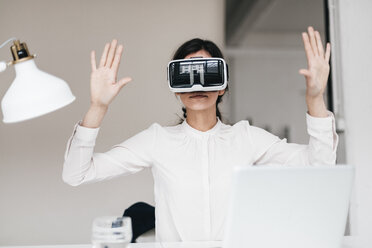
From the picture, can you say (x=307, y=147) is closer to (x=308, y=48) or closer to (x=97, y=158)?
(x=308, y=48)

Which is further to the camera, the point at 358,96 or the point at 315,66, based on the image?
the point at 358,96

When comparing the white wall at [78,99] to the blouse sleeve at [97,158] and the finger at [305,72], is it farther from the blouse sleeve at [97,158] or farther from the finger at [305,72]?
the finger at [305,72]

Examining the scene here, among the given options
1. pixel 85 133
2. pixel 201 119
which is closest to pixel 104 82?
pixel 85 133

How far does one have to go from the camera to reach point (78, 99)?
3225 mm

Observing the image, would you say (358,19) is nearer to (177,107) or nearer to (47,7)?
(177,107)

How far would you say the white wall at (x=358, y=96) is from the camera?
8.29ft

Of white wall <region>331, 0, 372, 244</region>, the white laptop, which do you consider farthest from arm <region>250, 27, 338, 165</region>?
white wall <region>331, 0, 372, 244</region>

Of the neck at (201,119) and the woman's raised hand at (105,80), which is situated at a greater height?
the woman's raised hand at (105,80)

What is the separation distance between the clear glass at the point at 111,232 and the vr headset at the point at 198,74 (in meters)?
0.69

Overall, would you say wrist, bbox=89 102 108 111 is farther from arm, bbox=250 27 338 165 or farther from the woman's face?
arm, bbox=250 27 338 165

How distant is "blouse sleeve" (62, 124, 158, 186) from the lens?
157cm

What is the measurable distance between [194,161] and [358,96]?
1.33 metres

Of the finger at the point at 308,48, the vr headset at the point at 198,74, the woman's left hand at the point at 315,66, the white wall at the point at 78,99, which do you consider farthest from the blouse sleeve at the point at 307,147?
the white wall at the point at 78,99

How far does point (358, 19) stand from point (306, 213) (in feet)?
6.27
